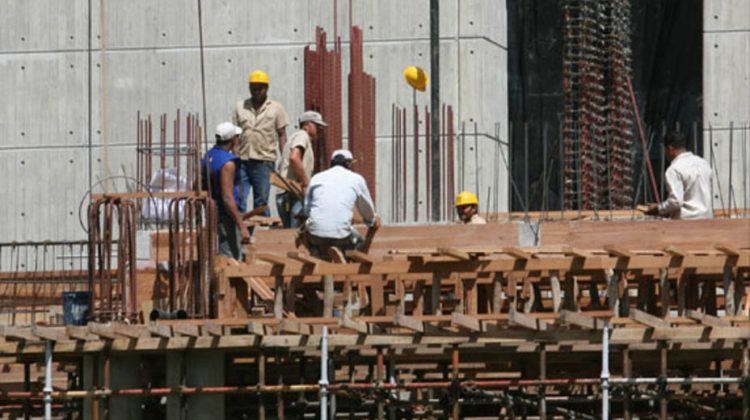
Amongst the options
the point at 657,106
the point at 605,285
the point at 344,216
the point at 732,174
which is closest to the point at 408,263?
the point at 344,216

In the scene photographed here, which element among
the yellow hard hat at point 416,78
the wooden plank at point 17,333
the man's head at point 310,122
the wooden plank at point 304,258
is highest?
the yellow hard hat at point 416,78

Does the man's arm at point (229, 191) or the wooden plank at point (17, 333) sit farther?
the man's arm at point (229, 191)

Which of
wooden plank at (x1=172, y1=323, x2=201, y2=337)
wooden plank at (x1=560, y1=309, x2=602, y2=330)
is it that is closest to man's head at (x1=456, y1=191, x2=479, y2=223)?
wooden plank at (x1=560, y1=309, x2=602, y2=330)

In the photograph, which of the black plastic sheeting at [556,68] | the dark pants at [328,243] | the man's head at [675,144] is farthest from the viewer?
the black plastic sheeting at [556,68]

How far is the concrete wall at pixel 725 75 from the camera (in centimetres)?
3253

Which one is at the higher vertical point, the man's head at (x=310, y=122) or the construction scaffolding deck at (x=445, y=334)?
the man's head at (x=310, y=122)

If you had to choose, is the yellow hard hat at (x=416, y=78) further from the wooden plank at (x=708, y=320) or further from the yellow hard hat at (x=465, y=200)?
the wooden plank at (x=708, y=320)

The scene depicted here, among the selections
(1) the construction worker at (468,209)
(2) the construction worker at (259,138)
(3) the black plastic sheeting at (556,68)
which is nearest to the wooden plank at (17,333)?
(1) the construction worker at (468,209)

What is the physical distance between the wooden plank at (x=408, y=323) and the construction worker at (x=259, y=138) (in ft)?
19.0

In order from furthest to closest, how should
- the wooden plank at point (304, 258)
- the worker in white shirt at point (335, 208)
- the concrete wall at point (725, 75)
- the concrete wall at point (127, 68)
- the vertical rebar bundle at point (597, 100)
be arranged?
1. the concrete wall at point (127, 68)
2. the vertical rebar bundle at point (597, 100)
3. the concrete wall at point (725, 75)
4. the worker in white shirt at point (335, 208)
5. the wooden plank at point (304, 258)

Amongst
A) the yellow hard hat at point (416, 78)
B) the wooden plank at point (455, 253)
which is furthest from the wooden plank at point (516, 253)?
the yellow hard hat at point (416, 78)

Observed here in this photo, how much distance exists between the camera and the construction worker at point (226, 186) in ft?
80.1

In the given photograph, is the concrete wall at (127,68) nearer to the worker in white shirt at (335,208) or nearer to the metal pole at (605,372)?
the worker in white shirt at (335,208)

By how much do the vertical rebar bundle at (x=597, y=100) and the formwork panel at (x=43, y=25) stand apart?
6.78 meters
